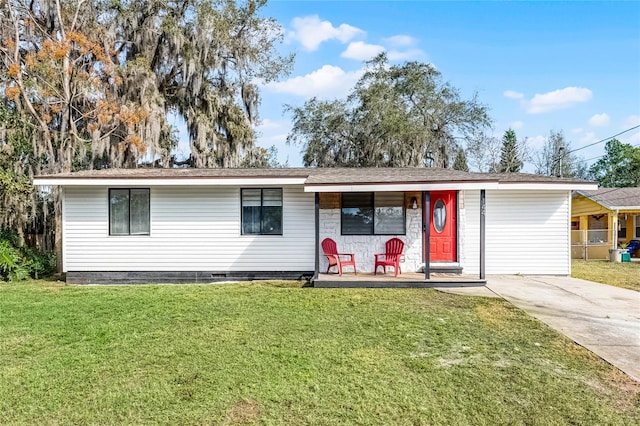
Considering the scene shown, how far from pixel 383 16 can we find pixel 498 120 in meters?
10.1

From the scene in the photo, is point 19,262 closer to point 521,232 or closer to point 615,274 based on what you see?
point 521,232

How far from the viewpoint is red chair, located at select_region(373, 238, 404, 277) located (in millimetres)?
8289

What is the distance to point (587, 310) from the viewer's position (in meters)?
5.96

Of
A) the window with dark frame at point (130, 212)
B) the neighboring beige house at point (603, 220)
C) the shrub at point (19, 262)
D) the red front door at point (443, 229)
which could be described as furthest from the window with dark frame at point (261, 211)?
the neighboring beige house at point (603, 220)

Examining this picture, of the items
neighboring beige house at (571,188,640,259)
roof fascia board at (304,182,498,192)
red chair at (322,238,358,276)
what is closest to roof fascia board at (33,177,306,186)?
roof fascia board at (304,182,498,192)

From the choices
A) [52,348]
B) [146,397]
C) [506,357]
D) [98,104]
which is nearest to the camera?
[146,397]

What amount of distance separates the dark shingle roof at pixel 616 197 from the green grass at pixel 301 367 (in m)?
14.3

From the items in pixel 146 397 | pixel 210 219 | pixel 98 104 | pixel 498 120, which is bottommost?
pixel 146 397

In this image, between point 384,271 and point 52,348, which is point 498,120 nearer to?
point 384,271

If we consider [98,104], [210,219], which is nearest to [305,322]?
[210,219]

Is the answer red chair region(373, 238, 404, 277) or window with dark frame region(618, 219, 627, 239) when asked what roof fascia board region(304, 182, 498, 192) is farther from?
window with dark frame region(618, 219, 627, 239)

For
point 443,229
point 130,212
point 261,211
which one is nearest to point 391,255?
point 443,229

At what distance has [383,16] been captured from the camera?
13.5 m

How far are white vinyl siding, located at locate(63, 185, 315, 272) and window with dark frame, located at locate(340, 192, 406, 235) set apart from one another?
0.95 metres
